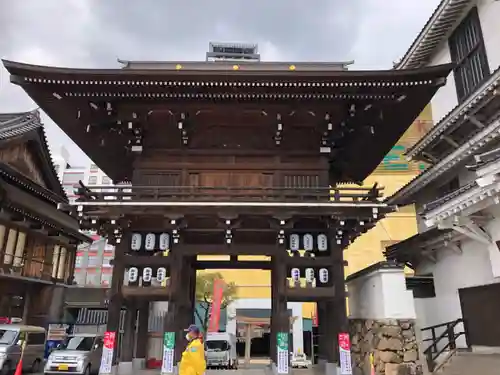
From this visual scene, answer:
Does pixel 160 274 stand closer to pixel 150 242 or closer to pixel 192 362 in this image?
pixel 150 242

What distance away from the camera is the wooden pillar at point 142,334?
43.7 feet

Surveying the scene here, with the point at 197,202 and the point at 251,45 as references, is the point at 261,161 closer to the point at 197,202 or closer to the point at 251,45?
the point at 197,202

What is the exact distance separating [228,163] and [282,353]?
5.52m

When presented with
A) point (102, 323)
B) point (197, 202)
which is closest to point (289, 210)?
point (197, 202)

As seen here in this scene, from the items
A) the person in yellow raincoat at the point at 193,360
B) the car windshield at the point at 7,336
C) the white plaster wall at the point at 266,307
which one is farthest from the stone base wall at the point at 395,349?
the white plaster wall at the point at 266,307

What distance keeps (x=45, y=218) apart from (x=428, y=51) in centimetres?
1974

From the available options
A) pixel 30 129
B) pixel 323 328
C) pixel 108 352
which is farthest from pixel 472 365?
pixel 30 129

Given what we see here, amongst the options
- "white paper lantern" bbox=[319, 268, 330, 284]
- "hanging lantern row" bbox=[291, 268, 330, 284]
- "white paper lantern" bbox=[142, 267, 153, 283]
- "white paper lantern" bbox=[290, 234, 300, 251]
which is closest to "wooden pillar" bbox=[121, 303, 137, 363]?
"white paper lantern" bbox=[142, 267, 153, 283]

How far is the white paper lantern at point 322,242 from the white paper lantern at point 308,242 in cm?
20

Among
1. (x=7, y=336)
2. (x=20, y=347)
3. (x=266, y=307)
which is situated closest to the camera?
(x=7, y=336)

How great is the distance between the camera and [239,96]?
10.8 meters

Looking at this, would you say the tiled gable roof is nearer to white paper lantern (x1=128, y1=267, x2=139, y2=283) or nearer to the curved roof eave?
the curved roof eave

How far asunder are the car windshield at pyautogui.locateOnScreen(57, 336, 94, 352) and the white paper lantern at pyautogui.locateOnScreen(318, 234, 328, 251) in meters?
9.56

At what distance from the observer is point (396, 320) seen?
34.7 feet
